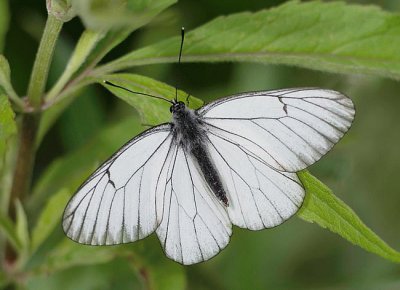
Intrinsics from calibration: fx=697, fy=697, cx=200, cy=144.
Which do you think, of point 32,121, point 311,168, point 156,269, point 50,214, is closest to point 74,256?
point 50,214

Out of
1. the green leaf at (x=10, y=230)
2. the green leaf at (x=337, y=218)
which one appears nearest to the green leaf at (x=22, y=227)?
the green leaf at (x=10, y=230)

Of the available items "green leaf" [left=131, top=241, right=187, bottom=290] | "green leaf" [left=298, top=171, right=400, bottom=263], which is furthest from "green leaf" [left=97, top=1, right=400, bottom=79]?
"green leaf" [left=131, top=241, right=187, bottom=290]

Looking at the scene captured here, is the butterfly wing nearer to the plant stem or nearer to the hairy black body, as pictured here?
the hairy black body

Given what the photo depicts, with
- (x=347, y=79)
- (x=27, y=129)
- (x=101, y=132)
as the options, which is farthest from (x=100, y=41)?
(x=347, y=79)

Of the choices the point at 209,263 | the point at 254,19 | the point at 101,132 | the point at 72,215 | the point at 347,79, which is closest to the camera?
the point at 72,215

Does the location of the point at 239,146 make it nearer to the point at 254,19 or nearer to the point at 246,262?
the point at 254,19

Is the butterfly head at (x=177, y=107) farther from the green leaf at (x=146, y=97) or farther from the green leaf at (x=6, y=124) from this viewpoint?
the green leaf at (x=6, y=124)

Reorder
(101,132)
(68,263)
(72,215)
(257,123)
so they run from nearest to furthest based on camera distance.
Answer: (72,215), (257,123), (68,263), (101,132)
